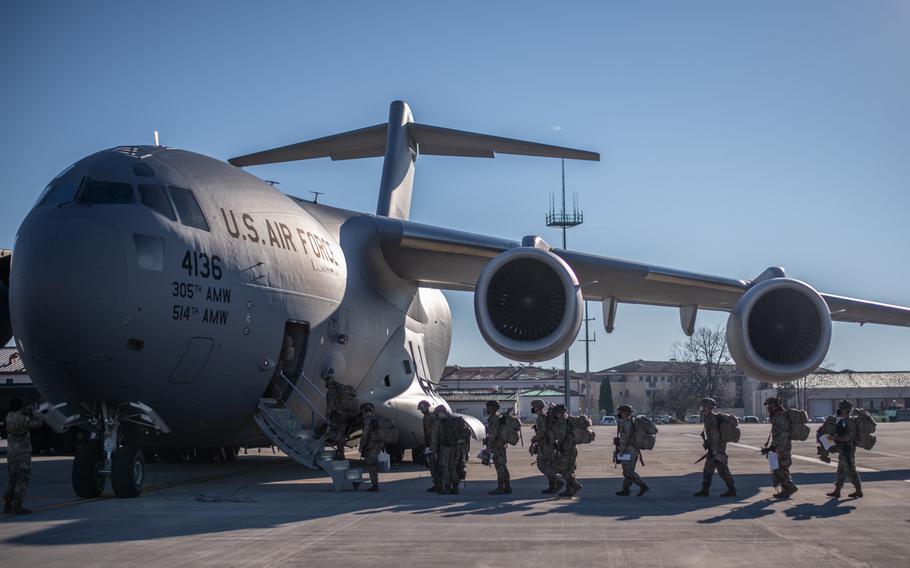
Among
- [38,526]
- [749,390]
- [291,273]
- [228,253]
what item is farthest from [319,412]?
[749,390]

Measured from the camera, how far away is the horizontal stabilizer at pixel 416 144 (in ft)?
63.3

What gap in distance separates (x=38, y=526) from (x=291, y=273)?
17.4ft

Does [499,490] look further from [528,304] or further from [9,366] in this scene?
[9,366]

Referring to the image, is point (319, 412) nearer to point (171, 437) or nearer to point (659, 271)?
point (171, 437)

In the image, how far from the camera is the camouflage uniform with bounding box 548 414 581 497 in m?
12.1

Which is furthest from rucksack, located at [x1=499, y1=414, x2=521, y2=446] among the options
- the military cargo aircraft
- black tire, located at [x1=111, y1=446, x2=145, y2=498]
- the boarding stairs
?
black tire, located at [x1=111, y1=446, x2=145, y2=498]

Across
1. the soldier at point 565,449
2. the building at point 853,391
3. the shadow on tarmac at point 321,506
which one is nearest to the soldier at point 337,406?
the shadow on tarmac at point 321,506

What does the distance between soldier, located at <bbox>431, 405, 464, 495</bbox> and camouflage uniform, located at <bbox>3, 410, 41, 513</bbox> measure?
4849mm

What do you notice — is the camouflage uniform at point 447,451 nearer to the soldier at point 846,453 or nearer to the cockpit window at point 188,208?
the cockpit window at point 188,208

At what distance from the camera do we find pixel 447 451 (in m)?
12.6

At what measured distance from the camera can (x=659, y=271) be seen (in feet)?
55.9

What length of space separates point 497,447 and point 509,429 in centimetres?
28

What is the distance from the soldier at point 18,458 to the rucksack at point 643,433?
7.04 meters

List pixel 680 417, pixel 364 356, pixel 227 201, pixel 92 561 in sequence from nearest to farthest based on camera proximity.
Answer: pixel 92 561 < pixel 227 201 < pixel 364 356 < pixel 680 417
